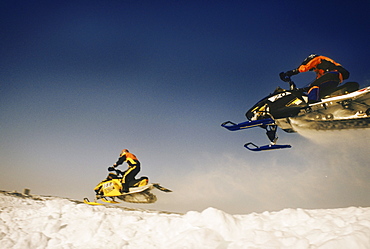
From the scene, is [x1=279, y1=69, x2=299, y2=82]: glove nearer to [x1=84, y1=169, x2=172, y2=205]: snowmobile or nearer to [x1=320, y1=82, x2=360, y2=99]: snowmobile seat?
[x1=320, y1=82, x2=360, y2=99]: snowmobile seat

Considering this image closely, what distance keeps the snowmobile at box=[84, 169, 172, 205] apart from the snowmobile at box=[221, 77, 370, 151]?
10.1ft

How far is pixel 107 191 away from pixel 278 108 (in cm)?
545

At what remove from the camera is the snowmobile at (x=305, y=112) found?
4.20m

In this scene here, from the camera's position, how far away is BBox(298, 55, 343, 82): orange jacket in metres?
4.39

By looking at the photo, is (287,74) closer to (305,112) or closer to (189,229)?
(305,112)

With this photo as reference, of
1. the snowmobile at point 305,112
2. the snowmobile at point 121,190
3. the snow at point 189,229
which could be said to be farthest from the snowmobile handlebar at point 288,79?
the snowmobile at point 121,190

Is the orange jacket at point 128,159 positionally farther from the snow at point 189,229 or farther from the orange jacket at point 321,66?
the orange jacket at point 321,66

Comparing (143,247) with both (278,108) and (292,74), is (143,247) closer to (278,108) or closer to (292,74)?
(278,108)

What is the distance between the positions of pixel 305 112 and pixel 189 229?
380 cm

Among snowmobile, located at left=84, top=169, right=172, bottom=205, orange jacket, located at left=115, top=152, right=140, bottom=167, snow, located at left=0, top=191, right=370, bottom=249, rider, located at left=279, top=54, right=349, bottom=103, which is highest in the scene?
rider, located at left=279, top=54, right=349, bottom=103

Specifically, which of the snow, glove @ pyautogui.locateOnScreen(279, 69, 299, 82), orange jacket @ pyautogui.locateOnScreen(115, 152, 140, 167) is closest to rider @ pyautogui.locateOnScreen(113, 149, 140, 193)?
orange jacket @ pyautogui.locateOnScreen(115, 152, 140, 167)

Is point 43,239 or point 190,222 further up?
point 190,222

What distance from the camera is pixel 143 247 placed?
2.22 metres

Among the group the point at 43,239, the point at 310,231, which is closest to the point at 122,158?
the point at 43,239
